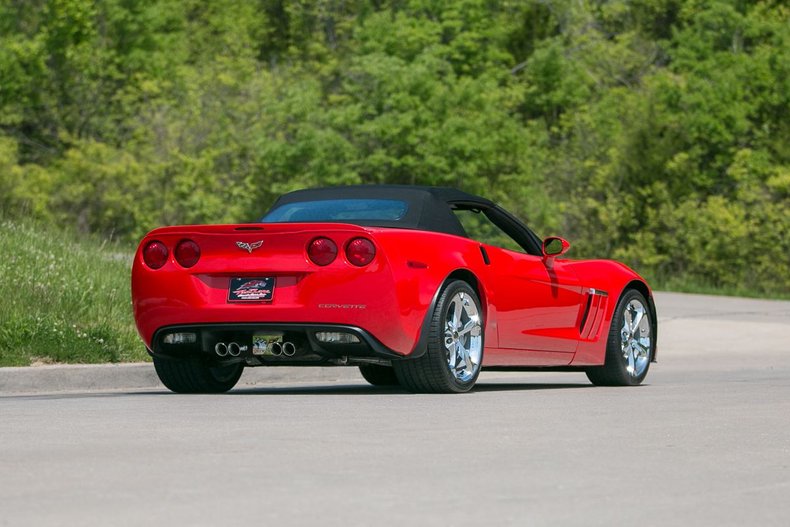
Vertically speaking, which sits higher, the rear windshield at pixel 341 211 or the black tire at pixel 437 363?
the rear windshield at pixel 341 211

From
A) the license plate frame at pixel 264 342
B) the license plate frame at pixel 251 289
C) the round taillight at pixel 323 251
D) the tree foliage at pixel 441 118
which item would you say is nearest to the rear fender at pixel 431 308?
the round taillight at pixel 323 251

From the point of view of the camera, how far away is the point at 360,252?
9953 millimetres

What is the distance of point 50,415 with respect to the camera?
29.5 feet

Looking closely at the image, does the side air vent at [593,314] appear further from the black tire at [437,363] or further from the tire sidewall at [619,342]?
the black tire at [437,363]

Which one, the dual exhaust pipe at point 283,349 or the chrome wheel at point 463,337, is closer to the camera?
the dual exhaust pipe at point 283,349

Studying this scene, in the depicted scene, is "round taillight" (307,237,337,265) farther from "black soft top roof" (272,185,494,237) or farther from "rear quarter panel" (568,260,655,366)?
"rear quarter panel" (568,260,655,366)

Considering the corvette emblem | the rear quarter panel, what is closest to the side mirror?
the rear quarter panel

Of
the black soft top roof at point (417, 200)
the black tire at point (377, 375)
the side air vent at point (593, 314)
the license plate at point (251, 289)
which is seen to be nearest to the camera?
the license plate at point (251, 289)

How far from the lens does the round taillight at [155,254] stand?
10516 millimetres

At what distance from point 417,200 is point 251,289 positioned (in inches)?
56.3

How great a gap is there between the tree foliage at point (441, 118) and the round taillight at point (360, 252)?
24.4 metres

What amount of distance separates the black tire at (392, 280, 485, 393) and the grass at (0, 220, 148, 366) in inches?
130

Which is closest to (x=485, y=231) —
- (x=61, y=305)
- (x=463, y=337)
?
(x=463, y=337)

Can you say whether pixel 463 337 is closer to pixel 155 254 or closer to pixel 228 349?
pixel 228 349
